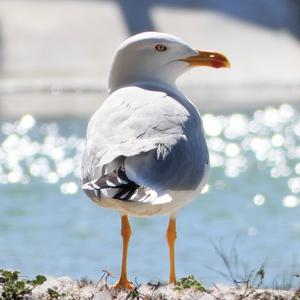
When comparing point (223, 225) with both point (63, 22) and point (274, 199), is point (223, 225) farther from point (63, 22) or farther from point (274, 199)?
point (63, 22)

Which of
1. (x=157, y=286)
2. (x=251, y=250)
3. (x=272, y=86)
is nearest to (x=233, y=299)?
(x=157, y=286)

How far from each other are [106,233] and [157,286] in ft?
14.6

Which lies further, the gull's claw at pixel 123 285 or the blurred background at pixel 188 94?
the blurred background at pixel 188 94

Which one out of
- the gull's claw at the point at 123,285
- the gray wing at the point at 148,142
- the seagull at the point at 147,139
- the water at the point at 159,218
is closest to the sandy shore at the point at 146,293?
the gull's claw at the point at 123,285

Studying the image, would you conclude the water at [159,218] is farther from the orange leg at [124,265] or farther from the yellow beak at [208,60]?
the orange leg at [124,265]

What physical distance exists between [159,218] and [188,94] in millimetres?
6124

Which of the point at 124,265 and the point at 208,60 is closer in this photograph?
the point at 124,265

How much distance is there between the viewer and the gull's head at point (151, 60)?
437cm

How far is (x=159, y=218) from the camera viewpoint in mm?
8945

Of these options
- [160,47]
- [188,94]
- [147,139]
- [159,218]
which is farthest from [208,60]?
[188,94]

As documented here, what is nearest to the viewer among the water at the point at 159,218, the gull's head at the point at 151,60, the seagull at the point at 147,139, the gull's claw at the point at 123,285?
the seagull at the point at 147,139

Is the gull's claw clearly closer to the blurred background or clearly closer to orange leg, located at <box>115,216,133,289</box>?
orange leg, located at <box>115,216,133,289</box>

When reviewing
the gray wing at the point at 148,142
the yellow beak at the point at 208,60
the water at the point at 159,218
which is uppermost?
the yellow beak at the point at 208,60

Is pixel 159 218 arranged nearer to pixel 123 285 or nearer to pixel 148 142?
pixel 123 285
